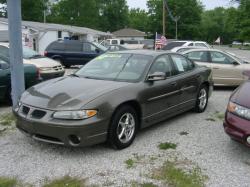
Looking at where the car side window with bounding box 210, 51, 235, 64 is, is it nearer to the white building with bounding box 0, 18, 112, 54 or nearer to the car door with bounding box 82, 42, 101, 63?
the car door with bounding box 82, 42, 101, 63

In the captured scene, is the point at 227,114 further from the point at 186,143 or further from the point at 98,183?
the point at 98,183

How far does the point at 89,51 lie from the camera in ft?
63.7

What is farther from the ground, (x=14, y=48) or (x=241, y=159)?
(x=14, y=48)

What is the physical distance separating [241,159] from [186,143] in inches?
37.0

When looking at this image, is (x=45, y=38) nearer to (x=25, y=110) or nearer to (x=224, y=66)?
(x=224, y=66)

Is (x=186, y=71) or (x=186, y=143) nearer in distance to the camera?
(x=186, y=143)

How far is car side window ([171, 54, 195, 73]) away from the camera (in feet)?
22.8

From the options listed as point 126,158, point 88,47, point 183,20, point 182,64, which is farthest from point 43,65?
point 183,20

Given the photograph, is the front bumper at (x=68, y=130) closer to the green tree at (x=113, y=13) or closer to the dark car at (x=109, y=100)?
the dark car at (x=109, y=100)

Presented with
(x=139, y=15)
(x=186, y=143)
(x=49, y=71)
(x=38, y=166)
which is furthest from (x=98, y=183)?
(x=139, y=15)

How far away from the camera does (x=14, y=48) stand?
6836mm

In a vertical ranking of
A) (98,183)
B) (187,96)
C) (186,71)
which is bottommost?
(98,183)

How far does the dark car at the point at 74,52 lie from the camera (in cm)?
1934

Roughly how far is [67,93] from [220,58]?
7305mm
